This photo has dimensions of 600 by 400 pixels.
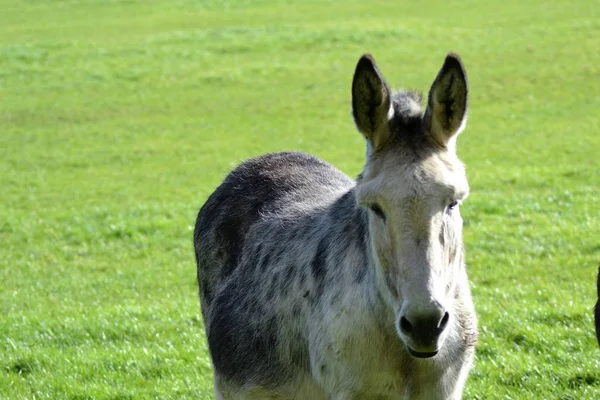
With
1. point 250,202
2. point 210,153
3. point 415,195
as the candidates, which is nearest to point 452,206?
point 415,195

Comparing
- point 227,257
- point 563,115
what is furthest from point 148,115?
point 227,257

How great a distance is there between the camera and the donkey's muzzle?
11.6ft

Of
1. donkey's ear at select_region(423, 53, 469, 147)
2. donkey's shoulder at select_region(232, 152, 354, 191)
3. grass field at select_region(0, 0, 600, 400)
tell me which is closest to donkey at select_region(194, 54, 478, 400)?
donkey's ear at select_region(423, 53, 469, 147)

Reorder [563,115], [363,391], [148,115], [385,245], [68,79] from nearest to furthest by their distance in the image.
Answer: [385,245] → [363,391] → [563,115] → [148,115] → [68,79]

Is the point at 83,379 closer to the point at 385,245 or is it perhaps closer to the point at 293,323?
the point at 293,323

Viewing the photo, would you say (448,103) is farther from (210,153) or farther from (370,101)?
(210,153)

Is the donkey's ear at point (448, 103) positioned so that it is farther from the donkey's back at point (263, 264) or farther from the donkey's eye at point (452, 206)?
the donkey's back at point (263, 264)

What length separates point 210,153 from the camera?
Answer: 65.9 feet

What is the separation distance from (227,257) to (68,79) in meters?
24.4

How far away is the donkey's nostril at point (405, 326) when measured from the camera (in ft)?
11.7

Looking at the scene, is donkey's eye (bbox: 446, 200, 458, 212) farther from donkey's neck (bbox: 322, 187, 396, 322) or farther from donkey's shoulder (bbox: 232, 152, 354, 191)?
donkey's shoulder (bbox: 232, 152, 354, 191)

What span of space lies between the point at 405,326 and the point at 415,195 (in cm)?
54

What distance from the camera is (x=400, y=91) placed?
14.4ft

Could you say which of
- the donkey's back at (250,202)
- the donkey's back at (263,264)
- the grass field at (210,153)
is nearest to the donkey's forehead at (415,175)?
the donkey's back at (263,264)
